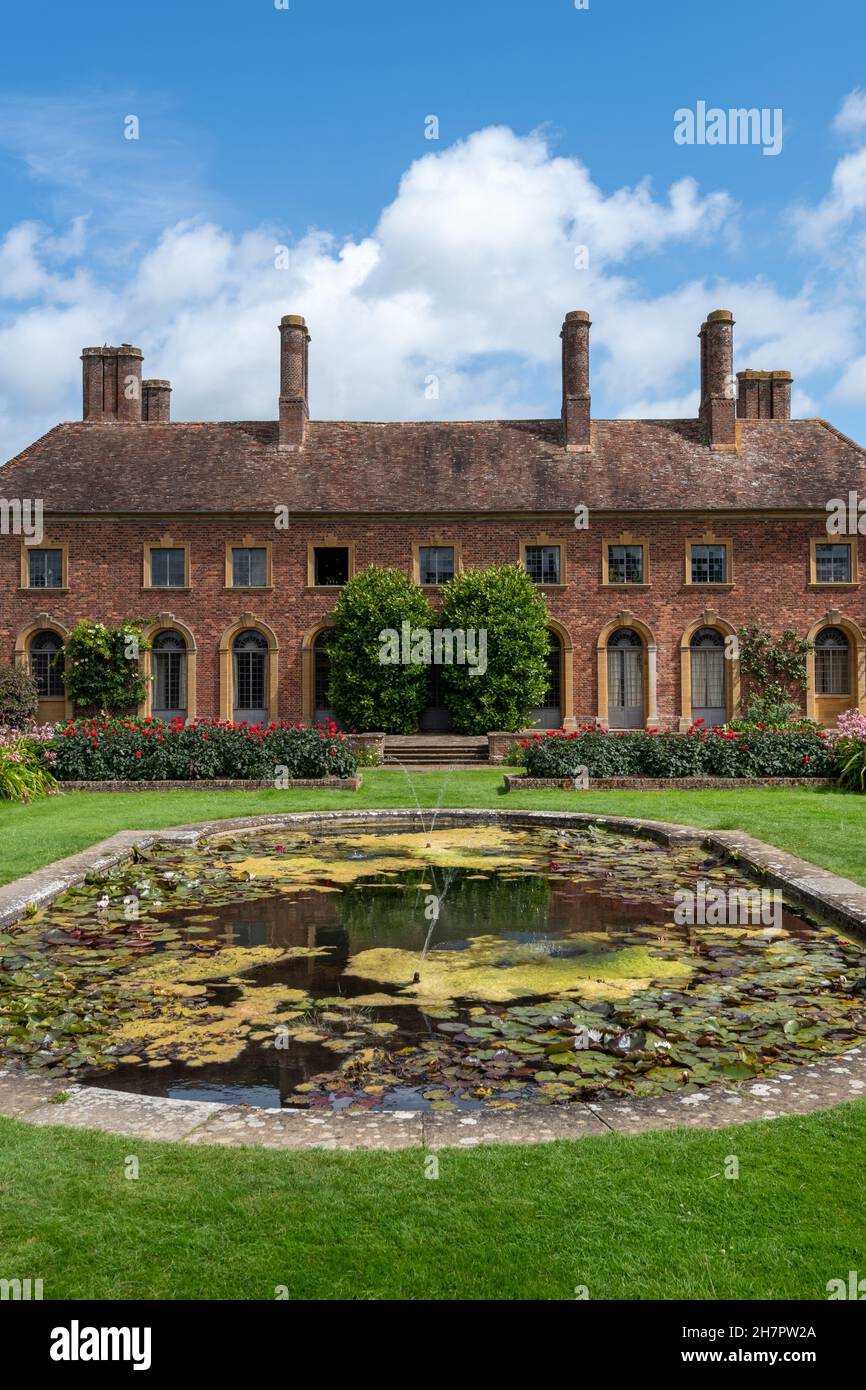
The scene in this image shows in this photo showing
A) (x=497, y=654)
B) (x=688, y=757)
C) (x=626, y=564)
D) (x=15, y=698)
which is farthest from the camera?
(x=626, y=564)

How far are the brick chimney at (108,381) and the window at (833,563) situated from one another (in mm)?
20583

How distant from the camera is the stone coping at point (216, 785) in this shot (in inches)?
688

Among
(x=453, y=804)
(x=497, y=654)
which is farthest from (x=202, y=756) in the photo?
(x=497, y=654)

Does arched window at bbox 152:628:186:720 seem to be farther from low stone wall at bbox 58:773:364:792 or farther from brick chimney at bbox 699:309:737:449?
brick chimney at bbox 699:309:737:449

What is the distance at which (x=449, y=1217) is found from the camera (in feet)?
10.9

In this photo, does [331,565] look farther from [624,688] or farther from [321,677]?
[624,688]

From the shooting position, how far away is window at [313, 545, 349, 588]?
28172 millimetres

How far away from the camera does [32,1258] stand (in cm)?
313

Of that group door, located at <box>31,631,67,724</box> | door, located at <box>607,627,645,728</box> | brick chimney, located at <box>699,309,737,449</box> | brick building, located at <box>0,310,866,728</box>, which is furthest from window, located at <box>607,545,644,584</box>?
door, located at <box>31,631,67,724</box>

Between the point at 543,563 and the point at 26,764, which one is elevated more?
the point at 543,563

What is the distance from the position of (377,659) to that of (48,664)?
9.37m

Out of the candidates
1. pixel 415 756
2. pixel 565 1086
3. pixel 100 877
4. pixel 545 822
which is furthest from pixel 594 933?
pixel 415 756
